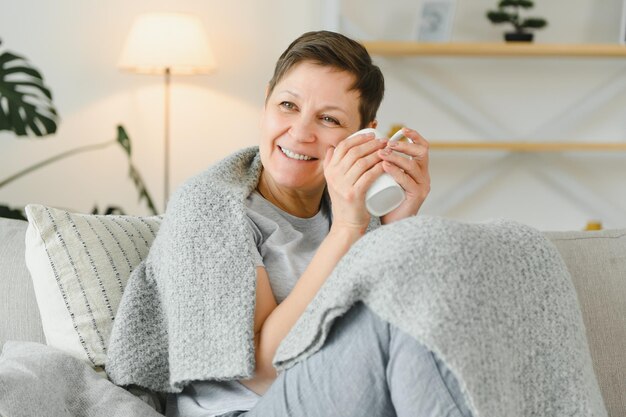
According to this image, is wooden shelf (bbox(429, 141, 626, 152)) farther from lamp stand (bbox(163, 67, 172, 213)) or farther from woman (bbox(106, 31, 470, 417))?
woman (bbox(106, 31, 470, 417))

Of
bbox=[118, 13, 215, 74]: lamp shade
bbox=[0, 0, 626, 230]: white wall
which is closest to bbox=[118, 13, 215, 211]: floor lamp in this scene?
bbox=[118, 13, 215, 74]: lamp shade

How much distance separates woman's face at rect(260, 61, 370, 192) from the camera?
1.59 metres

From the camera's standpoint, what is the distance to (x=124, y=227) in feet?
5.58

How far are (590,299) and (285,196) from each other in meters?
0.58

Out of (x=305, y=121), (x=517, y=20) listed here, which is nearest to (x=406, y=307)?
(x=305, y=121)

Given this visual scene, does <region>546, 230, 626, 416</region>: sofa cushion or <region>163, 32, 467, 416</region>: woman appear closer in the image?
<region>163, 32, 467, 416</region>: woman

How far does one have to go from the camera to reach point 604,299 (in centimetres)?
170

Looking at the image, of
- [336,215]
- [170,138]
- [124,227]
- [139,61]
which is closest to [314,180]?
[336,215]

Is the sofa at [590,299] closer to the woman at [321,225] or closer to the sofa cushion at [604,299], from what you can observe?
the sofa cushion at [604,299]

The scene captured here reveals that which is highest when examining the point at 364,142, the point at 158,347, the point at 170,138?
the point at 364,142

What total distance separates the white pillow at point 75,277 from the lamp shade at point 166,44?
5.86ft

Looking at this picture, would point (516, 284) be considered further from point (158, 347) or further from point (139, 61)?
point (139, 61)

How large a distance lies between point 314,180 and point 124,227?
357 mm

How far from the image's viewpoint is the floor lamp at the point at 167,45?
11.0 feet
